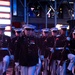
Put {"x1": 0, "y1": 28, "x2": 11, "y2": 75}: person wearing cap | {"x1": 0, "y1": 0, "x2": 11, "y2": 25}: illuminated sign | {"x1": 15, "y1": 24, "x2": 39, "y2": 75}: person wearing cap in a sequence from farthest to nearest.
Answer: {"x1": 0, "y1": 0, "x2": 11, "y2": 25}: illuminated sign → {"x1": 0, "y1": 28, "x2": 11, "y2": 75}: person wearing cap → {"x1": 15, "y1": 24, "x2": 39, "y2": 75}: person wearing cap

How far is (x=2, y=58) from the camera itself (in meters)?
9.31

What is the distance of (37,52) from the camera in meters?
8.48

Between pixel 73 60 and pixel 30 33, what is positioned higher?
pixel 30 33

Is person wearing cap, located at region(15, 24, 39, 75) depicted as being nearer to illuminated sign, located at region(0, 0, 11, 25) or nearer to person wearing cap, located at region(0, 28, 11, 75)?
person wearing cap, located at region(0, 28, 11, 75)

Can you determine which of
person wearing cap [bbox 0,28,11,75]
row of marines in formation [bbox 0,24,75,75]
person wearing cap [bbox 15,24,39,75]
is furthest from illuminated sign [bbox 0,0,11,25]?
person wearing cap [bbox 15,24,39,75]

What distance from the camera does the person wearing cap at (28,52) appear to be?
328 inches

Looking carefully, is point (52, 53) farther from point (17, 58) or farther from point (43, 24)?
→ point (43, 24)

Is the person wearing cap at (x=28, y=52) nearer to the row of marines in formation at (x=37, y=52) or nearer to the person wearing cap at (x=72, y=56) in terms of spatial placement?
the row of marines in formation at (x=37, y=52)

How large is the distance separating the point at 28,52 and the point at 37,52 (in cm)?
28

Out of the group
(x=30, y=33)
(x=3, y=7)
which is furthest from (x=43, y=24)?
(x=30, y=33)

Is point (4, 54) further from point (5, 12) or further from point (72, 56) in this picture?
point (5, 12)

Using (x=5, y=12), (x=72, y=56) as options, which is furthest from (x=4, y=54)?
(x=5, y=12)

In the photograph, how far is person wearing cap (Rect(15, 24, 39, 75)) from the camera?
8.34m

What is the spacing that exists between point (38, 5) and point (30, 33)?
3081cm
